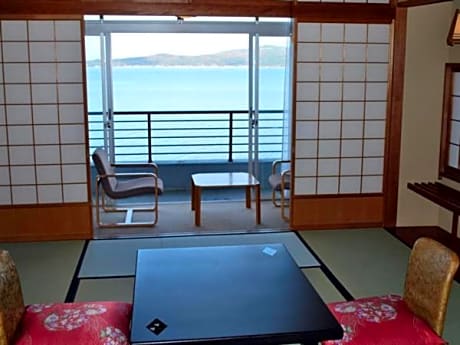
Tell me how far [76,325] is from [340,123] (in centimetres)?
344

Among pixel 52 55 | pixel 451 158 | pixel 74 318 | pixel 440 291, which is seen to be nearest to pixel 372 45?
pixel 451 158

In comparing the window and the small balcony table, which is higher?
the window

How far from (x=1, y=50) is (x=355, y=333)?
12.4 ft

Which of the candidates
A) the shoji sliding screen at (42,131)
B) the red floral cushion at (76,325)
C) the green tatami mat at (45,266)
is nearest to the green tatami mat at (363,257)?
the red floral cushion at (76,325)

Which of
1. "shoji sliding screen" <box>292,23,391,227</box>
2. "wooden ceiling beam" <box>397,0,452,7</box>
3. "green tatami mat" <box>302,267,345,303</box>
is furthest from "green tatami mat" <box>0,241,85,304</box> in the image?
"wooden ceiling beam" <box>397,0,452,7</box>

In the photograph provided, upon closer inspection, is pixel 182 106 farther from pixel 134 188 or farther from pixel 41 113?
pixel 41 113

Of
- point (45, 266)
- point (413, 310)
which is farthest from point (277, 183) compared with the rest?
point (413, 310)

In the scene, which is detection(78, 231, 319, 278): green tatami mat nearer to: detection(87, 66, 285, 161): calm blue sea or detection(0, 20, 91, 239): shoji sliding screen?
detection(0, 20, 91, 239): shoji sliding screen

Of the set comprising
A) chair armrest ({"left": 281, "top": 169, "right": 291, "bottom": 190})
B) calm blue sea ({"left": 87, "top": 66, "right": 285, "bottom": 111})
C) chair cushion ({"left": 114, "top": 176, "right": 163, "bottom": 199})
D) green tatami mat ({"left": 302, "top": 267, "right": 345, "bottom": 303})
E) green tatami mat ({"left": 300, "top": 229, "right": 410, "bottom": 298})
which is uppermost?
calm blue sea ({"left": 87, "top": 66, "right": 285, "bottom": 111})

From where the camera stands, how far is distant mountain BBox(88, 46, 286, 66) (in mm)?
6398

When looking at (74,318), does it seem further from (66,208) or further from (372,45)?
(372,45)

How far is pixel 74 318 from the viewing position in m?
2.63

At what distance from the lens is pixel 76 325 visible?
2.57 metres

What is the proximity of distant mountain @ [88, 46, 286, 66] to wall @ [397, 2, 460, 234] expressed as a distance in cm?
164
